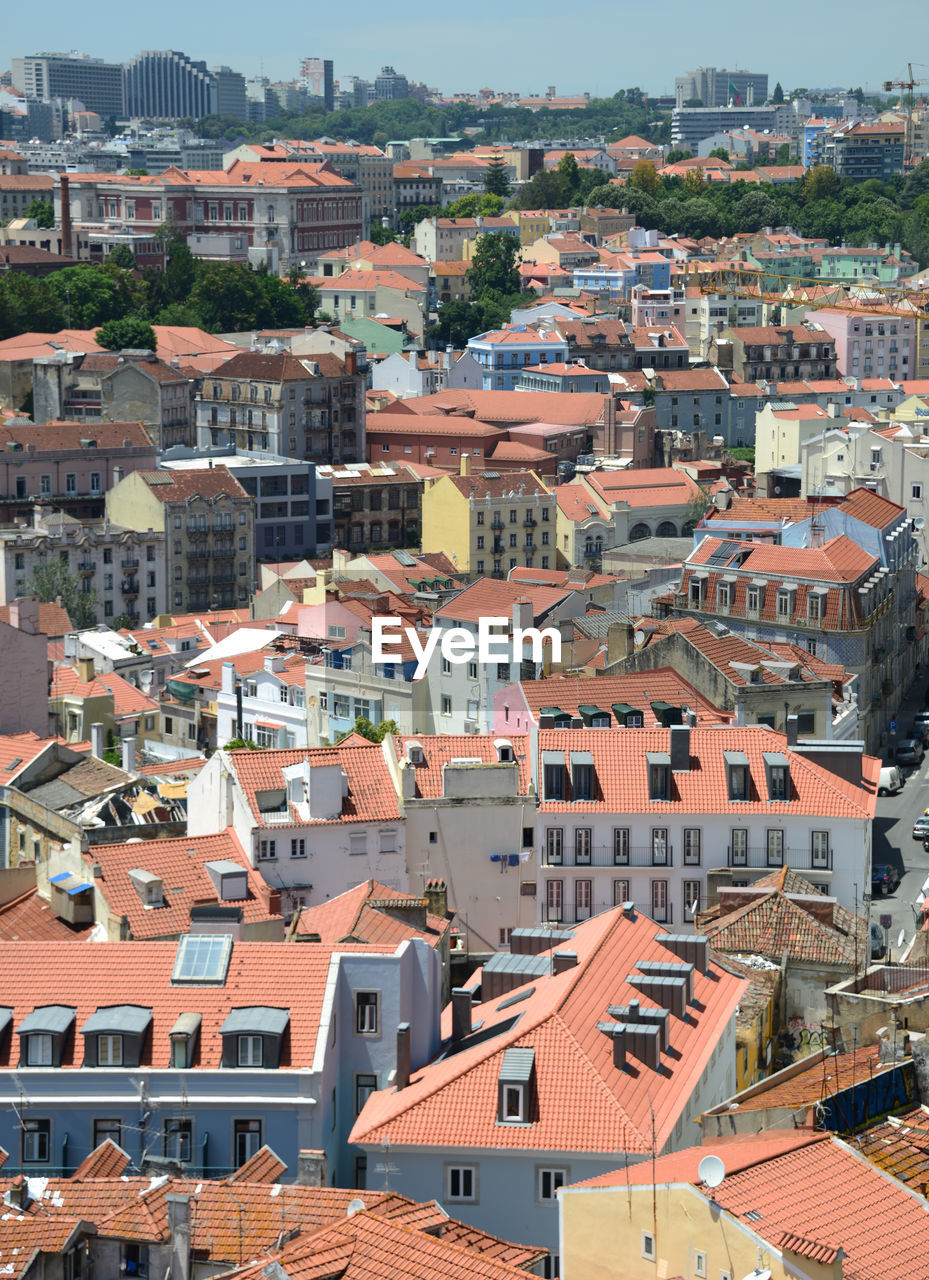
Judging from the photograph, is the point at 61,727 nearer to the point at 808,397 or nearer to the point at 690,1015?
the point at 690,1015

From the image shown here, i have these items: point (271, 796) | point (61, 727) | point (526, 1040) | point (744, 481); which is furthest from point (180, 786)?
point (744, 481)

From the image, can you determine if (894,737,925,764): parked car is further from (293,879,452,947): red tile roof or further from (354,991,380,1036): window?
(354,991,380,1036): window

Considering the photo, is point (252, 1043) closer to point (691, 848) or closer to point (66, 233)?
point (691, 848)

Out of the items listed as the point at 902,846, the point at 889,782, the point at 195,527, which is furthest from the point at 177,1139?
the point at 195,527

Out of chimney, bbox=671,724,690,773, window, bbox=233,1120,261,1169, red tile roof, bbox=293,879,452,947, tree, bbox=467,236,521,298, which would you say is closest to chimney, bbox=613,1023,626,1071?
window, bbox=233,1120,261,1169

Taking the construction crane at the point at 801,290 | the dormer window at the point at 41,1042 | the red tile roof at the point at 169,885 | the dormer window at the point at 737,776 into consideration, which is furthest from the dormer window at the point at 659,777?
the construction crane at the point at 801,290

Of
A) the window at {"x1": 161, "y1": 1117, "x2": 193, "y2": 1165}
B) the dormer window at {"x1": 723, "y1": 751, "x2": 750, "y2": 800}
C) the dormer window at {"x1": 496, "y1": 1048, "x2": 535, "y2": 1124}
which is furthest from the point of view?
the dormer window at {"x1": 723, "y1": 751, "x2": 750, "y2": 800}
